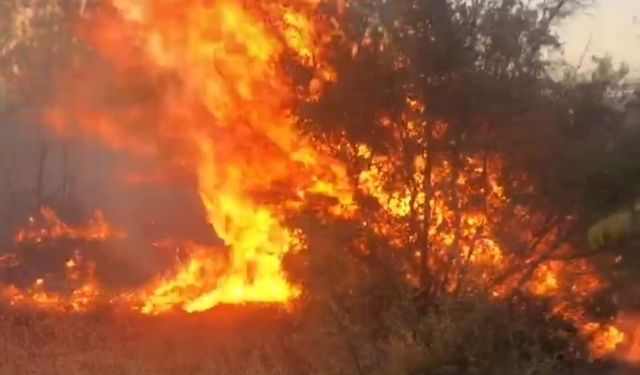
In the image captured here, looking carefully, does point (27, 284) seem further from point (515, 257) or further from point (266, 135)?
point (515, 257)

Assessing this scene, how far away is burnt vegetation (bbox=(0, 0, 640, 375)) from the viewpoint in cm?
1255

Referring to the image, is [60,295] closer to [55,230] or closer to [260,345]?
[260,345]

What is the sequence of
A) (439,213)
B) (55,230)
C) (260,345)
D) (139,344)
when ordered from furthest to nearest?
(55,230) → (139,344) → (260,345) → (439,213)

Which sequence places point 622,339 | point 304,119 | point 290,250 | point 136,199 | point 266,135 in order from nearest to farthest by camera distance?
point 622,339
point 290,250
point 304,119
point 266,135
point 136,199

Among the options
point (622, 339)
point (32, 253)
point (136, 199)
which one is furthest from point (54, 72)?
point (622, 339)

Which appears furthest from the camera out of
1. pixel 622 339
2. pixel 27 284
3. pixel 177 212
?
pixel 177 212

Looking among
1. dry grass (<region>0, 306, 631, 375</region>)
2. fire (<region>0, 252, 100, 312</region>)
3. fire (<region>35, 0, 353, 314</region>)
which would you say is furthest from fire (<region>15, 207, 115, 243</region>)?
dry grass (<region>0, 306, 631, 375</region>)

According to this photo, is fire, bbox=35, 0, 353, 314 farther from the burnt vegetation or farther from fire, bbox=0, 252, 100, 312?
fire, bbox=0, 252, 100, 312

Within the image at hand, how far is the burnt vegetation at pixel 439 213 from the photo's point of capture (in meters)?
12.5

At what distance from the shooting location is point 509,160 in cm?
1467

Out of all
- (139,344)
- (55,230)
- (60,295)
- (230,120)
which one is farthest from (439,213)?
(55,230)

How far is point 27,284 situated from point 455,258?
1268cm

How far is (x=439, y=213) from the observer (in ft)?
49.1

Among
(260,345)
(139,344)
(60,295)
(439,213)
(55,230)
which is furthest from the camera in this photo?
(55,230)
